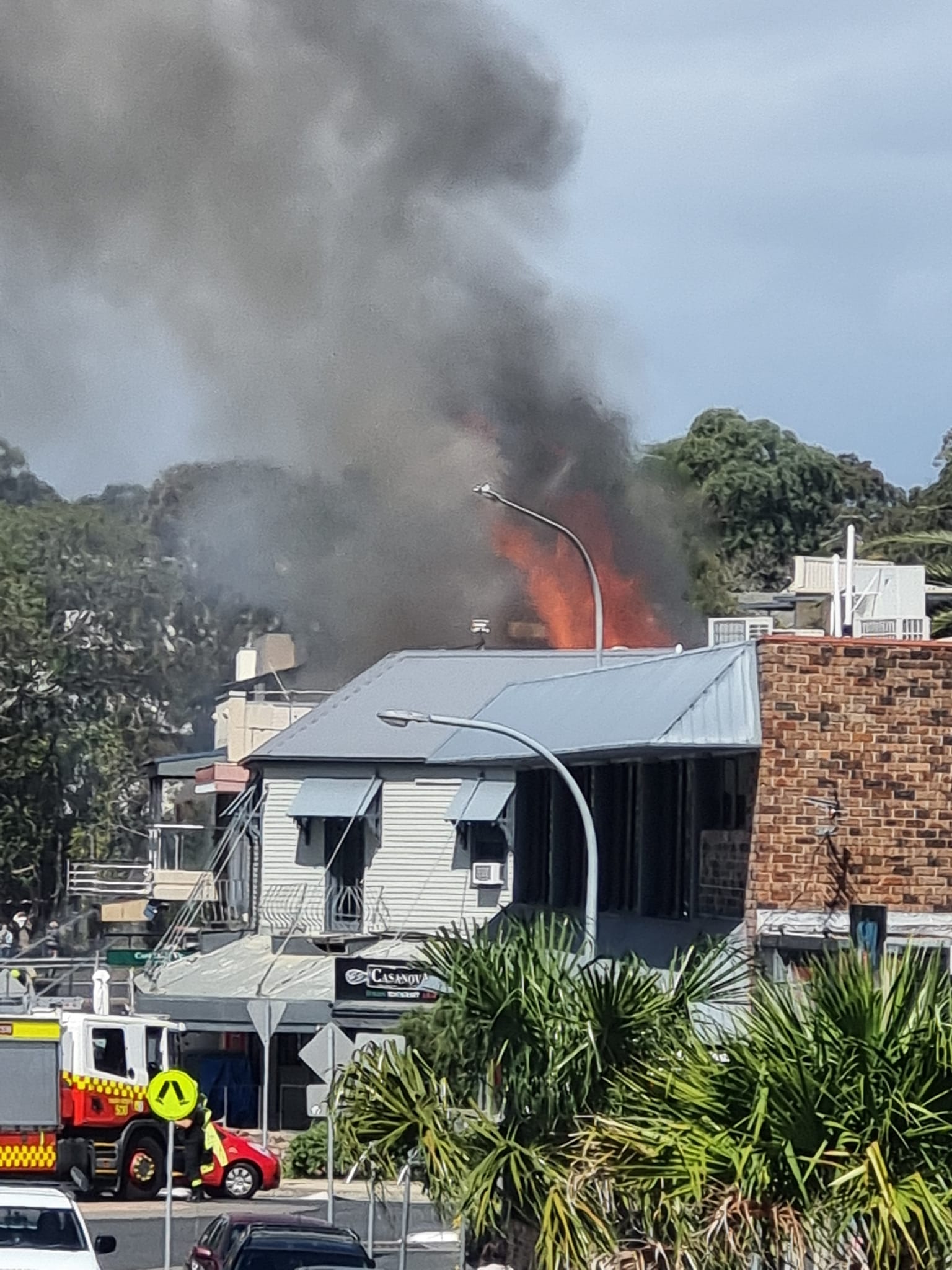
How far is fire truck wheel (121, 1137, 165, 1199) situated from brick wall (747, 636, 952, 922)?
13.3 meters

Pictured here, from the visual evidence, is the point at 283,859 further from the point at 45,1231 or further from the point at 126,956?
the point at 45,1231

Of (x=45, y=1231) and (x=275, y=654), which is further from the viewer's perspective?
(x=275, y=654)

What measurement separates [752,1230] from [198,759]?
5018 centimetres

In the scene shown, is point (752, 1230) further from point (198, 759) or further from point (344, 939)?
point (198, 759)

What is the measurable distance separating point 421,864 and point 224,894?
8.15 meters

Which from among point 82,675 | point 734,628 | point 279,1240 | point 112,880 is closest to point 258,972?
point 734,628

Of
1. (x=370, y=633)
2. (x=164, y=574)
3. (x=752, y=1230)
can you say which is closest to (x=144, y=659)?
(x=164, y=574)

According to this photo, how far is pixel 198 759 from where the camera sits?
202ft

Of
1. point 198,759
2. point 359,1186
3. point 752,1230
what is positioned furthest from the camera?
point 198,759

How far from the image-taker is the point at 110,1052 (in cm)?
3322

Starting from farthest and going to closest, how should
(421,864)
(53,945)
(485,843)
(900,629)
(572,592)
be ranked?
1. (572,592)
2. (53,945)
3. (421,864)
4. (485,843)
5. (900,629)

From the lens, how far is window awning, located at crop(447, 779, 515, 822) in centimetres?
4275

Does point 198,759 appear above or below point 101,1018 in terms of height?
above

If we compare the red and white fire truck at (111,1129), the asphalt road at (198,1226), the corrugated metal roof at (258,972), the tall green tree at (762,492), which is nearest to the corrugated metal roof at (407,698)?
the corrugated metal roof at (258,972)
